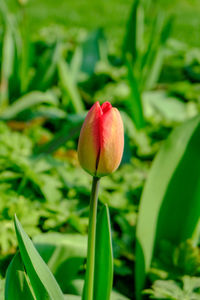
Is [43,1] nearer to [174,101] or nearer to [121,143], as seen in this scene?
[174,101]

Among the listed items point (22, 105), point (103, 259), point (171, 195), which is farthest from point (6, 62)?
point (103, 259)

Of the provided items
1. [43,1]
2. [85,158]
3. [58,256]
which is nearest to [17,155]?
[58,256]

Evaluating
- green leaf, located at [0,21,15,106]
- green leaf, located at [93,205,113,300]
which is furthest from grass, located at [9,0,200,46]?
green leaf, located at [93,205,113,300]

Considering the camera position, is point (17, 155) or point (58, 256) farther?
point (17, 155)

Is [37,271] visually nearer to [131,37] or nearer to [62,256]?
[62,256]

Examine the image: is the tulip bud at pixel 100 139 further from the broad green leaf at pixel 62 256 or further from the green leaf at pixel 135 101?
the green leaf at pixel 135 101

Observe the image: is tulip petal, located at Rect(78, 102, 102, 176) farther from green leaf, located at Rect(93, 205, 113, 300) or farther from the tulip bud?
green leaf, located at Rect(93, 205, 113, 300)

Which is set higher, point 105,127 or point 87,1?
point 87,1
